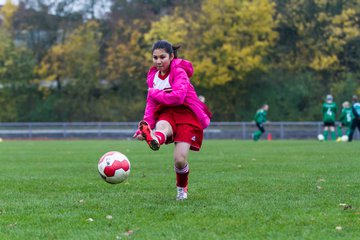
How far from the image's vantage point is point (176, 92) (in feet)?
25.1

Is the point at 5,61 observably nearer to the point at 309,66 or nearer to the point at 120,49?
the point at 120,49

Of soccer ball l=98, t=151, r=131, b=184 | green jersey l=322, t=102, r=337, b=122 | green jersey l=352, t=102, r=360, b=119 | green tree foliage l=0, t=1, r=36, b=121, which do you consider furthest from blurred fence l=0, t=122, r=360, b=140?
soccer ball l=98, t=151, r=131, b=184

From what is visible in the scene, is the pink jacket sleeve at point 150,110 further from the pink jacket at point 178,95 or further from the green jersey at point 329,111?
the green jersey at point 329,111

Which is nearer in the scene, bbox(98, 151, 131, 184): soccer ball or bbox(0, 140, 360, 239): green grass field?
bbox(0, 140, 360, 239): green grass field

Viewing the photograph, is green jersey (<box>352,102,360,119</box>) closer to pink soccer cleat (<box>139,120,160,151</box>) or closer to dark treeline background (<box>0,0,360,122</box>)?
dark treeline background (<box>0,0,360,122</box>)

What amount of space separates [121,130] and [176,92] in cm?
3254

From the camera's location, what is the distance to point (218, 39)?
42375mm

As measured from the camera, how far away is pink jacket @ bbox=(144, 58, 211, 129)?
25.1 feet

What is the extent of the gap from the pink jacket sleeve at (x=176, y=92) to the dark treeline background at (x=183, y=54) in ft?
112

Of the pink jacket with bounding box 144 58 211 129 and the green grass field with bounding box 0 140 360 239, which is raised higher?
the pink jacket with bounding box 144 58 211 129

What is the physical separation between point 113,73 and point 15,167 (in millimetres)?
32492

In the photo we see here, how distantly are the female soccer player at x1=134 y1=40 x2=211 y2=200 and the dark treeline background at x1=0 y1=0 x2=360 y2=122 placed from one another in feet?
111

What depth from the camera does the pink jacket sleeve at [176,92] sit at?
7.64m

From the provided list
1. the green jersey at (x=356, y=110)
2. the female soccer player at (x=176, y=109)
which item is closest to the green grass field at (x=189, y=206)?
the female soccer player at (x=176, y=109)
